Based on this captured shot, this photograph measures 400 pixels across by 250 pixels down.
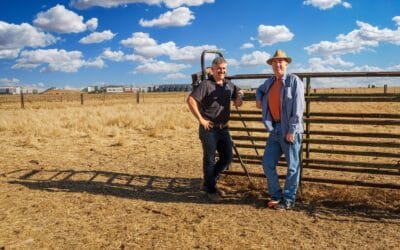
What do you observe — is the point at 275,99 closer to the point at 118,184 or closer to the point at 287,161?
the point at 287,161

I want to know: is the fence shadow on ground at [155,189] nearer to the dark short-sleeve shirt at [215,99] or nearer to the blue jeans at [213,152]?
the blue jeans at [213,152]

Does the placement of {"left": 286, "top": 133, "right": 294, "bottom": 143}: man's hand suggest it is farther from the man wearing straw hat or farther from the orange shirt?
the orange shirt

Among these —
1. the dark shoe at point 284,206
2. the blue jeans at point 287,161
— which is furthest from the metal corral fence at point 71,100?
the dark shoe at point 284,206

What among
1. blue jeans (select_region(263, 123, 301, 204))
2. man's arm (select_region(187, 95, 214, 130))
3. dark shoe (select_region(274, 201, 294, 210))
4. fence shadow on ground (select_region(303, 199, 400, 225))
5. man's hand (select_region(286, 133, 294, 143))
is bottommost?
fence shadow on ground (select_region(303, 199, 400, 225))

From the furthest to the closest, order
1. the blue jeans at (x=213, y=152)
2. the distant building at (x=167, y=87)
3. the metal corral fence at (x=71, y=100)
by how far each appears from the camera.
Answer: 1. the distant building at (x=167, y=87)
2. the metal corral fence at (x=71, y=100)
3. the blue jeans at (x=213, y=152)

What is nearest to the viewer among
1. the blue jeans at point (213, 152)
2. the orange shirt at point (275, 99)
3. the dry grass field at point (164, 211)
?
the dry grass field at point (164, 211)

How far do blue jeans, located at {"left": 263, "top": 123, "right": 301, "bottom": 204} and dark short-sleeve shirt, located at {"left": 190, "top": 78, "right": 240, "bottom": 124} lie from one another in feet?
2.91

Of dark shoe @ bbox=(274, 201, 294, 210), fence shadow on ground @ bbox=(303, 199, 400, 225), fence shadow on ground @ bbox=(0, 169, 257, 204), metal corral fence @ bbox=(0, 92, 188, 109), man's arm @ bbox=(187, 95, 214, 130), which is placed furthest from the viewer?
metal corral fence @ bbox=(0, 92, 188, 109)

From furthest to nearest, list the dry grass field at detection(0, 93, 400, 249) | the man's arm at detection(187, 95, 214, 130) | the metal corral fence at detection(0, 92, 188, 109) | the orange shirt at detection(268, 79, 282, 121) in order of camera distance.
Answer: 1. the metal corral fence at detection(0, 92, 188, 109)
2. the man's arm at detection(187, 95, 214, 130)
3. the orange shirt at detection(268, 79, 282, 121)
4. the dry grass field at detection(0, 93, 400, 249)

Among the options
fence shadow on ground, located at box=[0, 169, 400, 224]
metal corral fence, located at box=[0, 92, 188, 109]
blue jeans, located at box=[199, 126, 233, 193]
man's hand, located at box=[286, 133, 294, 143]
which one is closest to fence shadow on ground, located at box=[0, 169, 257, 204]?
fence shadow on ground, located at box=[0, 169, 400, 224]

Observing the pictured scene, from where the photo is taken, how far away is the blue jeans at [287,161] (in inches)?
220

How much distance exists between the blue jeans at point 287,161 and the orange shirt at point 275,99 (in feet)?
0.44

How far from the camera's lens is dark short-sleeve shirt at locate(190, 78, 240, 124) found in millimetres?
6109

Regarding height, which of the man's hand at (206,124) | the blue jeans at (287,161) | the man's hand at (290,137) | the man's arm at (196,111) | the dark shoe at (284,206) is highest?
the man's arm at (196,111)
